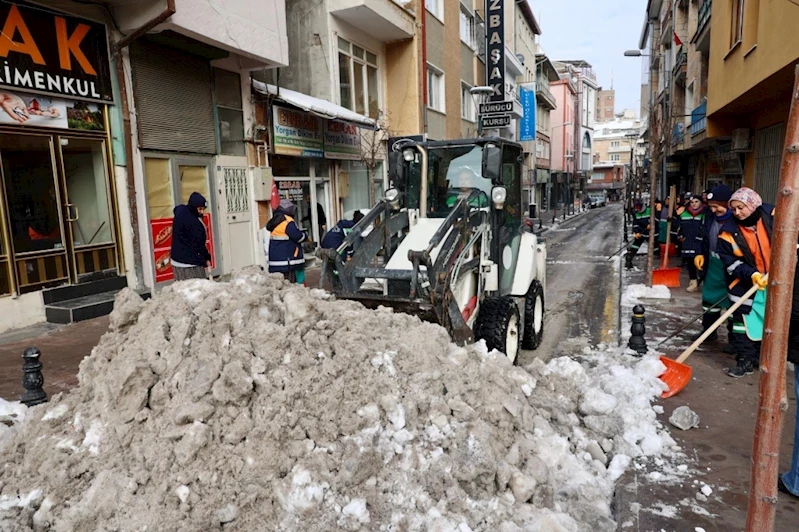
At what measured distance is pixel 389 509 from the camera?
3.15 metres

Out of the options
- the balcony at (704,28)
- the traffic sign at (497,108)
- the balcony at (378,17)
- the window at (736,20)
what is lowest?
the traffic sign at (497,108)

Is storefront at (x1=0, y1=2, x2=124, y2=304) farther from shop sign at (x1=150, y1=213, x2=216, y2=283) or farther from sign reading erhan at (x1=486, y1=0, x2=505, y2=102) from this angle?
sign reading erhan at (x1=486, y1=0, x2=505, y2=102)

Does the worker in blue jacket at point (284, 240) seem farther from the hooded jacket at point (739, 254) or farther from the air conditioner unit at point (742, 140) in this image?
the air conditioner unit at point (742, 140)

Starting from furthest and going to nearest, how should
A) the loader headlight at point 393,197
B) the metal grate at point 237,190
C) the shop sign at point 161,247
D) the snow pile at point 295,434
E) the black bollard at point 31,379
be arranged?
1. the metal grate at point 237,190
2. the shop sign at point 161,247
3. the loader headlight at point 393,197
4. the black bollard at point 31,379
5. the snow pile at point 295,434

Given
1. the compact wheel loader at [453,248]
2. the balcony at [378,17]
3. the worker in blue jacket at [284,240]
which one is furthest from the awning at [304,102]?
the compact wheel loader at [453,248]

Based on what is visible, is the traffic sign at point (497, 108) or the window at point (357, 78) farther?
the traffic sign at point (497, 108)

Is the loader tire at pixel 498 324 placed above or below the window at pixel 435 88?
below

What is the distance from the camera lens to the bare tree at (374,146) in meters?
16.0

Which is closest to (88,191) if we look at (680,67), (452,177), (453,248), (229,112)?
(229,112)

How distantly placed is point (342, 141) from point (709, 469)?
43.7 ft

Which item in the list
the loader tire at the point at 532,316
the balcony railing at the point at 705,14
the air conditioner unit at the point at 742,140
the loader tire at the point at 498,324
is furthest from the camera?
the balcony railing at the point at 705,14

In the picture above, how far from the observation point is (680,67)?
22125mm

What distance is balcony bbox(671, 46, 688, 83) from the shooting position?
21.5 meters

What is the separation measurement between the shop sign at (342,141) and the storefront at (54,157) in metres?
6.70
